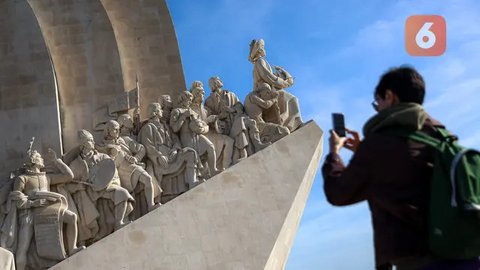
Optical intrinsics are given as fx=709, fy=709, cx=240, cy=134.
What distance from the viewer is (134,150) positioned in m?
9.13

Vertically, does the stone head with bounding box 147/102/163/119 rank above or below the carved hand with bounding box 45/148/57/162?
above

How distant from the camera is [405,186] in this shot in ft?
6.41

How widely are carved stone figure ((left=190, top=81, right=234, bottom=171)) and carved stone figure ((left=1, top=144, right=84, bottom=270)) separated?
2.10m

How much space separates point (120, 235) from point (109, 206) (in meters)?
0.67

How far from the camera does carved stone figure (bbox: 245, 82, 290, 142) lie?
959cm

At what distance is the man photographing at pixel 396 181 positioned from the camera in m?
1.91

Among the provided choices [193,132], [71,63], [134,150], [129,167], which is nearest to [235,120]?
[193,132]

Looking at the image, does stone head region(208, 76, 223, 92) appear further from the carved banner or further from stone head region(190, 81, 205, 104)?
the carved banner

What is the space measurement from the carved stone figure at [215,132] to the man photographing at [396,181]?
728 cm

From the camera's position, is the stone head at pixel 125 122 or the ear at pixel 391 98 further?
the stone head at pixel 125 122

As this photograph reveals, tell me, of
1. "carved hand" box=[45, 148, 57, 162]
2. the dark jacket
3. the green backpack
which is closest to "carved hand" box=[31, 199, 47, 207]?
"carved hand" box=[45, 148, 57, 162]

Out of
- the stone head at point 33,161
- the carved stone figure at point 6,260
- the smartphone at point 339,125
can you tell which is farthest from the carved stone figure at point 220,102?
the smartphone at point 339,125

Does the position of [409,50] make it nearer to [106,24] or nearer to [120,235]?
[120,235]

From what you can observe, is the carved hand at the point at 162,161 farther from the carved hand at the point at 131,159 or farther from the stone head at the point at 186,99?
the stone head at the point at 186,99
